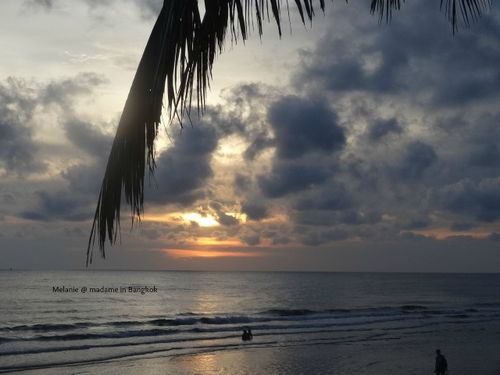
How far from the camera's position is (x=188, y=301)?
249ft

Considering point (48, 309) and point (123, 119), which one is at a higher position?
point (123, 119)

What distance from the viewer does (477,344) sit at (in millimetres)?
28031

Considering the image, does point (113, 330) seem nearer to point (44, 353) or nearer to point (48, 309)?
point (44, 353)

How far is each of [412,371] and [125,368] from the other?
10847mm

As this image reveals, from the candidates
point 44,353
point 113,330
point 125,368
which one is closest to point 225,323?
point 113,330

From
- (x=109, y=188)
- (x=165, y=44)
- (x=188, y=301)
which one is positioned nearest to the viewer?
(x=165, y=44)

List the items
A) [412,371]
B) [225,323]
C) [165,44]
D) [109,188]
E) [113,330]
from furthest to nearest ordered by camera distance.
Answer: [225,323], [113,330], [412,371], [109,188], [165,44]

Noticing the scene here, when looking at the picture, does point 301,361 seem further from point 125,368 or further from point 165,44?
point 165,44

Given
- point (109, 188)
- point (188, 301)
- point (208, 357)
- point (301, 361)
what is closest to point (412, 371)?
point (301, 361)

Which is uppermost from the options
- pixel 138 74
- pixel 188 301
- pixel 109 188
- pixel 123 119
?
pixel 138 74

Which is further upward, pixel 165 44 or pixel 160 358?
pixel 165 44

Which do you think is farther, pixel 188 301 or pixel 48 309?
pixel 188 301

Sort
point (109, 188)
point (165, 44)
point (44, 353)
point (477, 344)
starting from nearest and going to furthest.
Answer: point (165, 44) < point (109, 188) < point (44, 353) < point (477, 344)

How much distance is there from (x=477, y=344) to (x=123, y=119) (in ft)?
98.5
